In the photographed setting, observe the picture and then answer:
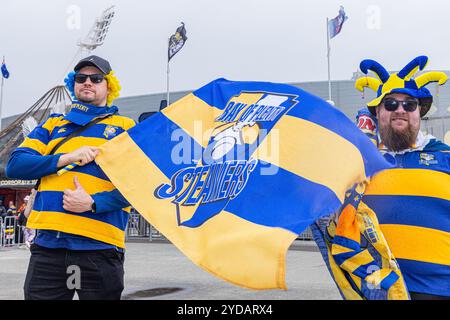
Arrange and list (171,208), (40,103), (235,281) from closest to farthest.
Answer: (235,281) → (171,208) → (40,103)

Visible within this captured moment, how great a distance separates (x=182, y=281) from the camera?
750 centimetres

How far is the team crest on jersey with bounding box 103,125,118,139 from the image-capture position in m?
2.73

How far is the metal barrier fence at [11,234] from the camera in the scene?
48.8 ft

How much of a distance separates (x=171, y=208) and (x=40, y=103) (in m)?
19.9

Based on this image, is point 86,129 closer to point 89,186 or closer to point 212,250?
point 89,186

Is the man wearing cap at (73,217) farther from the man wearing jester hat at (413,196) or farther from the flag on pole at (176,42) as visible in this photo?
the flag on pole at (176,42)

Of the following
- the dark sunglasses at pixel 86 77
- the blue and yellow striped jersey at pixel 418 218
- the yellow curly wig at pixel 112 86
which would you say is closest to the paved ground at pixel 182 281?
the blue and yellow striped jersey at pixel 418 218

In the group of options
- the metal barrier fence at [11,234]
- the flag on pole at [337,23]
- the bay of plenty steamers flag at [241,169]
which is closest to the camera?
the bay of plenty steamers flag at [241,169]

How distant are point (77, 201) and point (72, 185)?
0.14 metres

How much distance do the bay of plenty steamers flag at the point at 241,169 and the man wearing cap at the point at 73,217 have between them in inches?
4.9

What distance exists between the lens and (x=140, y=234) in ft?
56.1

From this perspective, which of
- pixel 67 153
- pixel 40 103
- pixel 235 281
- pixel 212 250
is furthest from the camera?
pixel 40 103

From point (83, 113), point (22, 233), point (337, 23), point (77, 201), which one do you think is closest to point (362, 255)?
point (77, 201)
